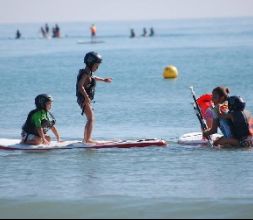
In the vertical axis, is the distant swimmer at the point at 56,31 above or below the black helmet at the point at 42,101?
above

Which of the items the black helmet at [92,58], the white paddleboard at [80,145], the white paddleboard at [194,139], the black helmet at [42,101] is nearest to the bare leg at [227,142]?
the white paddleboard at [194,139]

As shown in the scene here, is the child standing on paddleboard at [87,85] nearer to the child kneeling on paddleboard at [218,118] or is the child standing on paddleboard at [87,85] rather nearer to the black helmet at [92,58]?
the black helmet at [92,58]

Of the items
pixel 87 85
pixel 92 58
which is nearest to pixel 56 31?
pixel 87 85

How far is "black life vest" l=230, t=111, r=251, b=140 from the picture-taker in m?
16.1

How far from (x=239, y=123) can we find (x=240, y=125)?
0.13 feet

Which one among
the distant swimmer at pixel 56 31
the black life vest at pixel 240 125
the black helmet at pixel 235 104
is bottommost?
the black life vest at pixel 240 125

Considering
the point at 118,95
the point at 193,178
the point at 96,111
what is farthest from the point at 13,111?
the point at 193,178

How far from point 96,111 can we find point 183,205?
12682 mm

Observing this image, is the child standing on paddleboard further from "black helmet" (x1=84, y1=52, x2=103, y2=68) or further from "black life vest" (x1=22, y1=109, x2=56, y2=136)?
"black life vest" (x1=22, y1=109, x2=56, y2=136)

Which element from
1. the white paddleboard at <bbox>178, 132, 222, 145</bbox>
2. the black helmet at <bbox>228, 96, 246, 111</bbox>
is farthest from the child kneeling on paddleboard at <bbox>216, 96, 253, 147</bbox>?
the white paddleboard at <bbox>178, 132, 222, 145</bbox>

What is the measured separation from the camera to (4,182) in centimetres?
1409

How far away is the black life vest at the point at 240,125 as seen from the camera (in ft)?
52.7

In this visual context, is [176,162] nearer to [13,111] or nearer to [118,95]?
[13,111]

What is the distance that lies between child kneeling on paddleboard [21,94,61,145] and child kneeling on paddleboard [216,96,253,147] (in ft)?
9.26
